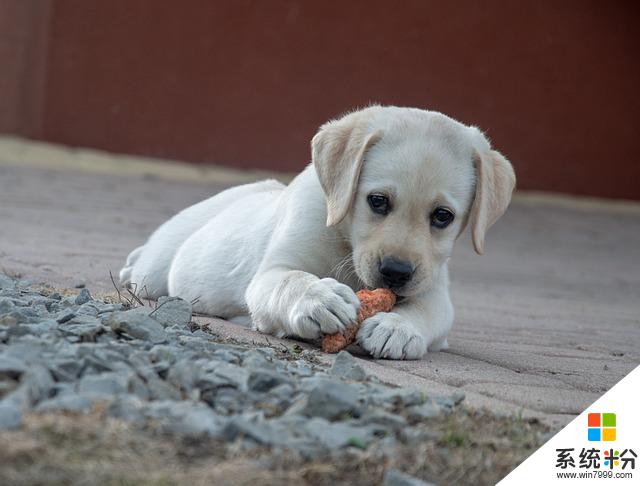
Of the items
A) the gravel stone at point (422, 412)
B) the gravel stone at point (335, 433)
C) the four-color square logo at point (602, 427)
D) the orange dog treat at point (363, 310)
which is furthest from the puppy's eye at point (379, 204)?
the gravel stone at point (335, 433)

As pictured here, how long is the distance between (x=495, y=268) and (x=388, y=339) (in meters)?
4.91

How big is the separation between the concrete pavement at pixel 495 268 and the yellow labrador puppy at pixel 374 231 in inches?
6.3

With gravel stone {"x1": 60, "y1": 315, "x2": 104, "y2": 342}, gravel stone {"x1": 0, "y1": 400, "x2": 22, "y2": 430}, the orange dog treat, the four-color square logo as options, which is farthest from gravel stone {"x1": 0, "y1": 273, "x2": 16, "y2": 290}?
the four-color square logo

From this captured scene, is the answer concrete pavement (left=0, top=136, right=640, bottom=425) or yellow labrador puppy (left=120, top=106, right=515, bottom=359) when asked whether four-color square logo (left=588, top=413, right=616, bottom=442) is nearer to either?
concrete pavement (left=0, top=136, right=640, bottom=425)

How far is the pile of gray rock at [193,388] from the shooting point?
2752 mm

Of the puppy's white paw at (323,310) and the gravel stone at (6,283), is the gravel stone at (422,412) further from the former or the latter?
the gravel stone at (6,283)

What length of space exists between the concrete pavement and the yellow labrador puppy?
0.16 m

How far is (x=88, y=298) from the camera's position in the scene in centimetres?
421

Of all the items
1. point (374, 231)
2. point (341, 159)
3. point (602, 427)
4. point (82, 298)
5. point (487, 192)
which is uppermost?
point (341, 159)

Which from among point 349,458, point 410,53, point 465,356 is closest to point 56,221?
point 465,356

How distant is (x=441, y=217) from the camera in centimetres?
446

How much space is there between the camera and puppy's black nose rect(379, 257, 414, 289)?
4.22 meters

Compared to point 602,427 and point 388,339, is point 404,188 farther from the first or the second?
point 602,427

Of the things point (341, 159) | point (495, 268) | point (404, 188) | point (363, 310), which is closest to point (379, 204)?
point (404, 188)
